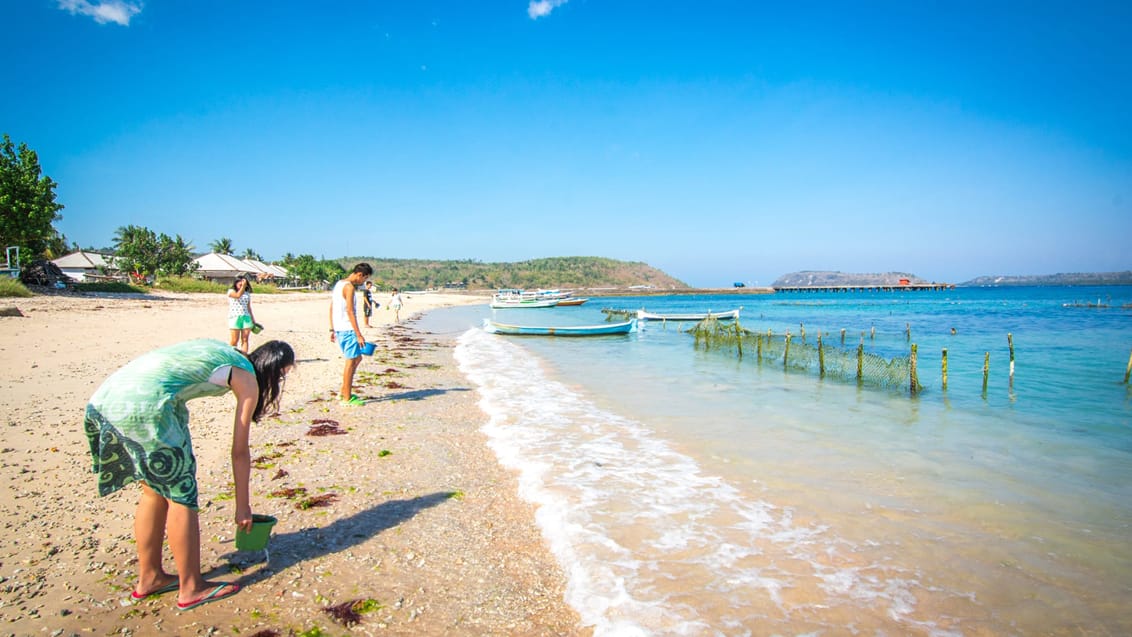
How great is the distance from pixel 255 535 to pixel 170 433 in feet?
3.02

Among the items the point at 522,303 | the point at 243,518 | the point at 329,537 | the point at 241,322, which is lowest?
the point at 329,537

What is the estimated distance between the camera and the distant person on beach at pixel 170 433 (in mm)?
3100

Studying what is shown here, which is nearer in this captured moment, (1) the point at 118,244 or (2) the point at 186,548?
(2) the point at 186,548

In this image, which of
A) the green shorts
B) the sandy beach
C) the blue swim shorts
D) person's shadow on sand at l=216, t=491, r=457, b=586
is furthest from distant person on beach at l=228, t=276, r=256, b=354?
person's shadow on sand at l=216, t=491, r=457, b=586

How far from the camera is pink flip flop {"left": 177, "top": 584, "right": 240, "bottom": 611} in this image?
138 inches

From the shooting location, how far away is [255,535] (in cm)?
369

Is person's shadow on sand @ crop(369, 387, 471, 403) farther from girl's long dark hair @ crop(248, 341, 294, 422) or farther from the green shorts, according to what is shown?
girl's long dark hair @ crop(248, 341, 294, 422)

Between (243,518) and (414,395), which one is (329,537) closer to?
(243,518)

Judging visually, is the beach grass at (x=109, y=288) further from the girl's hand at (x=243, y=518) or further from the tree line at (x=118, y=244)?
the girl's hand at (x=243, y=518)

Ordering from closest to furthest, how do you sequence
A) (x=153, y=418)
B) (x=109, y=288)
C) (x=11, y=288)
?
1. (x=153, y=418)
2. (x=11, y=288)
3. (x=109, y=288)

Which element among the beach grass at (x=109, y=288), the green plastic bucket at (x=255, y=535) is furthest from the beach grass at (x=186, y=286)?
the green plastic bucket at (x=255, y=535)

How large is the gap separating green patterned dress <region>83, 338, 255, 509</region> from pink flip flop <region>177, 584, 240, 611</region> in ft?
2.17

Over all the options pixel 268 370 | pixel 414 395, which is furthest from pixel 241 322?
pixel 268 370

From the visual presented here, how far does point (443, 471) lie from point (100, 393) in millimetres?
4006
